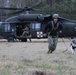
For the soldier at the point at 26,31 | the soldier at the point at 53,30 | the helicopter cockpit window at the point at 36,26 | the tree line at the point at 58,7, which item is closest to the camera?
the soldier at the point at 53,30

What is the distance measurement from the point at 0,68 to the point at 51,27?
17.8 feet

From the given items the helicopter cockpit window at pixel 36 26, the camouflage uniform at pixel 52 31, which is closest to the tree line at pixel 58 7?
the helicopter cockpit window at pixel 36 26

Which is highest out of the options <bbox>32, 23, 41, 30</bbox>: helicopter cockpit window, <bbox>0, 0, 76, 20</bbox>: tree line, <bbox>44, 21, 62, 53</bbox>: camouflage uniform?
<bbox>44, 21, 62, 53</bbox>: camouflage uniform

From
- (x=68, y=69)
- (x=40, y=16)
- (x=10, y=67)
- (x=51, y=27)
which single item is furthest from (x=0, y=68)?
(x=40, y=16)

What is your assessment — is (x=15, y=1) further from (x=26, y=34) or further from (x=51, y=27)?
(x=51, y=27)

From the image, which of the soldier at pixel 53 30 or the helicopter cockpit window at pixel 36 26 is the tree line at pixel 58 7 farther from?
the soldier at pixel 53 30

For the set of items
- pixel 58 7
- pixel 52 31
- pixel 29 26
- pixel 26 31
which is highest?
pixel 52 31

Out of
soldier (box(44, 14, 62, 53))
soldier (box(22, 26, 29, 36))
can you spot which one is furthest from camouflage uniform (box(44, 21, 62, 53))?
soldier (box(22, 26, 29, 36))

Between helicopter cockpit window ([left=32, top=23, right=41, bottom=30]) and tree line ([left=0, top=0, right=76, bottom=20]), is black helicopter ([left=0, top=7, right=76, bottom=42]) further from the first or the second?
tree line ([left=0, top=0, right=76, bottom=20])

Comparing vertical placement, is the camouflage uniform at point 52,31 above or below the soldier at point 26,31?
above

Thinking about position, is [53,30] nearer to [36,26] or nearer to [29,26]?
[36,26]

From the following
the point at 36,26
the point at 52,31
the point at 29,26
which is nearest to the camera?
the point at 52,31

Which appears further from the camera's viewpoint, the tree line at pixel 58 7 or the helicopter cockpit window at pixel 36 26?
the tree line at pixel 58 7

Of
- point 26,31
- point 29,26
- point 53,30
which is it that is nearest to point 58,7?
point 29,26
